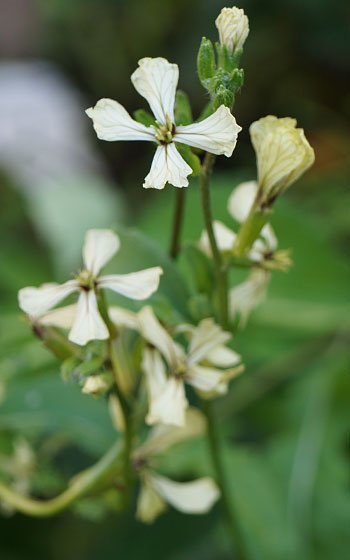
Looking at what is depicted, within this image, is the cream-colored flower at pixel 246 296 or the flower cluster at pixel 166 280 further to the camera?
the cream-colored flower at pixel 246 296

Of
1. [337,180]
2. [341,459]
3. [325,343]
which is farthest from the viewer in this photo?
[337,180]

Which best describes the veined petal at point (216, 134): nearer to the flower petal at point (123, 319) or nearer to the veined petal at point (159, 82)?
the veined petal at point (159, 82)

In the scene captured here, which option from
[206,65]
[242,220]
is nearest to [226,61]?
[206,65]

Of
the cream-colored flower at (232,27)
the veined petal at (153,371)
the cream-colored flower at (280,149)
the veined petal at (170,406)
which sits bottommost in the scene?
the veined petal at (170,406)

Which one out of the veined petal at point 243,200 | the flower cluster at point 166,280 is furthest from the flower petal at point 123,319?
the veined petal at point 243,200

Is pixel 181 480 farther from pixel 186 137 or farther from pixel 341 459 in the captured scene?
pixel 186 137

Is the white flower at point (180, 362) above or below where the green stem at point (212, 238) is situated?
below

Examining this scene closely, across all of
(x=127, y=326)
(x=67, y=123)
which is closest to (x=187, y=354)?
(x=127, y=326)
